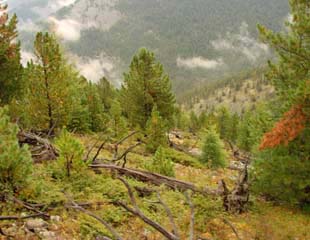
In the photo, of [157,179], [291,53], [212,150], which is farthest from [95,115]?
[291,53]

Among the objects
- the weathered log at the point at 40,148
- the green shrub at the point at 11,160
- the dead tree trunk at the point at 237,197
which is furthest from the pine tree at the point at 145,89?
the green shrub at the point at 11,160

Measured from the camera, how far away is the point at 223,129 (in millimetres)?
70250

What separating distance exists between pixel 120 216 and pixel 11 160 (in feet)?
8.72

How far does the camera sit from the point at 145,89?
88.7ft

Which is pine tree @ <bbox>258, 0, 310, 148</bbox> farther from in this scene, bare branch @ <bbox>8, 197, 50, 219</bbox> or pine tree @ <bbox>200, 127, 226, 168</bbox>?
pine tree @ <bbox>200, 127, 226, 168</bbox>

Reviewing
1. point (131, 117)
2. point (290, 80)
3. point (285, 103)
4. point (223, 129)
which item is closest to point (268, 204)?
point (285, 103)

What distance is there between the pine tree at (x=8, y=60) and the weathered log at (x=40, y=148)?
331 inches

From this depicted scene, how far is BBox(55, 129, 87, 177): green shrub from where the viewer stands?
28.5ft

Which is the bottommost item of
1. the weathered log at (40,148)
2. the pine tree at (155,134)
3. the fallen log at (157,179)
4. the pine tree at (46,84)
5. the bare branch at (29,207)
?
the bare branch at (29,207)

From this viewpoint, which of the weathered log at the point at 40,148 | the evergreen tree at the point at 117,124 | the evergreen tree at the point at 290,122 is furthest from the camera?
the evergreen tree at the point at 117,124

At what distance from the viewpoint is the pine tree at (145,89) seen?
26.5m

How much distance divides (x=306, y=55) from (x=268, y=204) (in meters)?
4.74

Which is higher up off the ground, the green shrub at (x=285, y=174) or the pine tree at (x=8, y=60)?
the pine tree at (x=8, y=60)

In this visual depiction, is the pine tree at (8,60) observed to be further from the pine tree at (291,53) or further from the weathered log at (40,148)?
the pine tree at (291,53)
